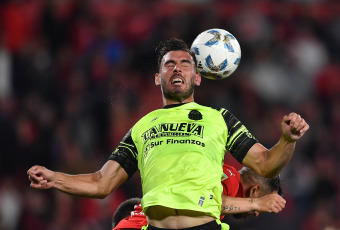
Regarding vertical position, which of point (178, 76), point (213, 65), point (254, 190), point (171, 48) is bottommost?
point (254, 190)

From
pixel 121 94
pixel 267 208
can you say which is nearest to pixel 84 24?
pixel 121 94

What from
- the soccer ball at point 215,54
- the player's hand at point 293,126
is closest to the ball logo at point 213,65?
the soccer ball at point 215,54

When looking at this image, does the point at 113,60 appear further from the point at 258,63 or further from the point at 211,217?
the point at 211,217

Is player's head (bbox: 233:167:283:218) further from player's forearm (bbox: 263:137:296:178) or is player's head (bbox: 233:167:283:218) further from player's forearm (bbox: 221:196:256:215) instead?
player's forearm (bbox: 263:137:296:178)

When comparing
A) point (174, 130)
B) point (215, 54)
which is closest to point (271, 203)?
point (174, 130)

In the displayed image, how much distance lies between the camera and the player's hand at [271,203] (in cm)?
470

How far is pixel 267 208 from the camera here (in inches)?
187

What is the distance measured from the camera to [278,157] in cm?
457

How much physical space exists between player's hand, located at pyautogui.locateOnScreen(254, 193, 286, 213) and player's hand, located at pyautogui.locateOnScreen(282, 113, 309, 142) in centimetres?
46

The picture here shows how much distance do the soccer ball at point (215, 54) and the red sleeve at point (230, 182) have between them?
70 centimetres

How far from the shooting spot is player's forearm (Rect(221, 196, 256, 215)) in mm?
4844

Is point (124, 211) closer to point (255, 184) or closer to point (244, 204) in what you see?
point (255, 184)

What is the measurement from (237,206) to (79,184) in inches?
42.2

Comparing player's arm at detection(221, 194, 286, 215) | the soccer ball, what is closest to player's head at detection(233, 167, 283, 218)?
player's arm at detection(221, 194, 286, 215)
